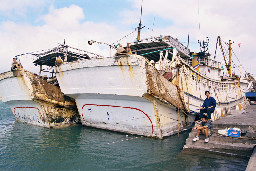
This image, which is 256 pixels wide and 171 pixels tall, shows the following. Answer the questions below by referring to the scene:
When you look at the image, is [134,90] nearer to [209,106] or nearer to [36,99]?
[209,106]

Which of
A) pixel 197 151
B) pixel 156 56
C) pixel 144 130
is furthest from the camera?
pixel 156 56

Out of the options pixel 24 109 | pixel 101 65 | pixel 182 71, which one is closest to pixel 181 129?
pixel 182 71

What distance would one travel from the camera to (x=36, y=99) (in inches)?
424

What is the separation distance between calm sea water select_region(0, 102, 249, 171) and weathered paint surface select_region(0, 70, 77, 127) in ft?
6.13

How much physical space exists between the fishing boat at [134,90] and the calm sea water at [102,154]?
782 millimetres

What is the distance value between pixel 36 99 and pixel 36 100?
0.15 m

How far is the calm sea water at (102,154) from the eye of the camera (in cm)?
601

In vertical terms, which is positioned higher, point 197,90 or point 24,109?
point 197,90

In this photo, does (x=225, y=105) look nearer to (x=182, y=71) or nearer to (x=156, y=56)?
(x=156, y=56)

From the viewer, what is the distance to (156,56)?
46.2 ft

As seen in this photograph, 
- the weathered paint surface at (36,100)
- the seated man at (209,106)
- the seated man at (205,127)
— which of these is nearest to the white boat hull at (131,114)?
the seated man at (205,127)

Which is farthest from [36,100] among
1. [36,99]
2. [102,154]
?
[102,154]

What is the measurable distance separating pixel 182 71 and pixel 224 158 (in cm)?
453

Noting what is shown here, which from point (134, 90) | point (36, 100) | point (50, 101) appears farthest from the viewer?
point (50, 101)
